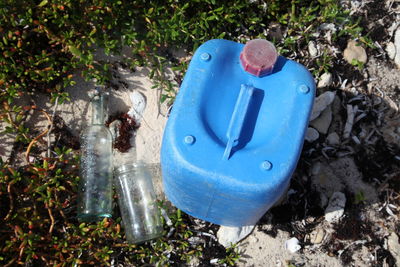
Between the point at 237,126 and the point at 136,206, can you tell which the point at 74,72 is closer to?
the point at 136,206

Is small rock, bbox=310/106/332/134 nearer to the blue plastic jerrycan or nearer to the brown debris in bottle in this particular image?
the blue plastic jerrycan

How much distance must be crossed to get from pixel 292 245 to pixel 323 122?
32.0 inches

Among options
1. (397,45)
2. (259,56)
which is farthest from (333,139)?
(259,56)

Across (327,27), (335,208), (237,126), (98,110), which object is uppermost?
(237,126)

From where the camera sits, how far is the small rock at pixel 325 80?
9.59 feet

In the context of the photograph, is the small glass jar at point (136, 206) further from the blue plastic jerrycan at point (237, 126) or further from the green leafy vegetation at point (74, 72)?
the blue plastic jerrycan at point (237, 126)

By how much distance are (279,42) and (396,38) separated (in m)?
0.85

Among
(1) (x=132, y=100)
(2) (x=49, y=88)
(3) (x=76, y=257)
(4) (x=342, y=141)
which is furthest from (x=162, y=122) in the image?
(4) (x=342, y=141)

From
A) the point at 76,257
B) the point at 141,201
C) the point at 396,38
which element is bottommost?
the point at 76,257

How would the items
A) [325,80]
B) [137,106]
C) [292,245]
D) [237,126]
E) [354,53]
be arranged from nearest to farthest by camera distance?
[237,126]
[292,245]
[137,106]
[325,80]
[354,53]

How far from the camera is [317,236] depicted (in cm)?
269

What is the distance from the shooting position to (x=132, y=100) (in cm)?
281

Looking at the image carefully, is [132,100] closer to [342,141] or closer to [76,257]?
[76,257]

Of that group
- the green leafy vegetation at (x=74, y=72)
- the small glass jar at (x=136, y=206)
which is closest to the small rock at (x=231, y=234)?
the green leafy vegetation at (x=74, y=72)
